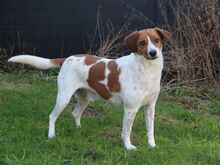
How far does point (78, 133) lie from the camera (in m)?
6.80

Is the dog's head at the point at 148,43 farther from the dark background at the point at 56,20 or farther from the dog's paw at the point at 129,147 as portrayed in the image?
the dark background at the point at 56,20

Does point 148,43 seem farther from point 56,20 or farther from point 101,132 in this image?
point 56,20

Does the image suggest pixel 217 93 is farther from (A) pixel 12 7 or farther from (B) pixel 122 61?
(A) pixel 12 7

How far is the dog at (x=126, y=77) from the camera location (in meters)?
6.03

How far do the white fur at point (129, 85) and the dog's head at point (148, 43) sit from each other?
0.10 ft

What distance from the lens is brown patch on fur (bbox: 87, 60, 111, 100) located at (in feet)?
21.3

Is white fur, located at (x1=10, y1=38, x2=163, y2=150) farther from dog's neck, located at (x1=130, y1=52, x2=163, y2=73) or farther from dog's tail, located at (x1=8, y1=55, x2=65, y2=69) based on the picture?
dog's tail, located at (x1=8, y1=55, x2=65, y2=69)

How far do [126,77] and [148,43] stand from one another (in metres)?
0.53

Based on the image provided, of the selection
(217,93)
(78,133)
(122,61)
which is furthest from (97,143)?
(217,93)

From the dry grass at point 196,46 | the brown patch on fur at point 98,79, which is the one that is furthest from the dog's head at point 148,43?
the dry grass at point 196,46

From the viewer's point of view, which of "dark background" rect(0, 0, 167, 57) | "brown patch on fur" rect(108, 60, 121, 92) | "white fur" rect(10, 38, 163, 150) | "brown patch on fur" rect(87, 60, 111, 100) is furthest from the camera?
"dark background" rect(0, 0, 167, 57)

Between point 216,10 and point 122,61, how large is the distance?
13.4 ft

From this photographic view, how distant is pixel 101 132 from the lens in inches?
274

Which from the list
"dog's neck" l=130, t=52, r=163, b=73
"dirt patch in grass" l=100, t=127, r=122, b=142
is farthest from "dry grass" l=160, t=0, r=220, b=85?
"dog's neck" l=130, t=52, r=163, b=73
